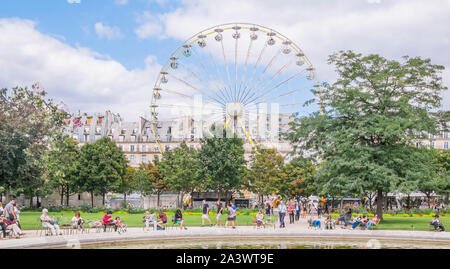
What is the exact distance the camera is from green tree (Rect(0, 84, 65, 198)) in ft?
101

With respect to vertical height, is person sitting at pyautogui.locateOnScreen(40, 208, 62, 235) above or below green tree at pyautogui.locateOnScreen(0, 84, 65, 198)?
below

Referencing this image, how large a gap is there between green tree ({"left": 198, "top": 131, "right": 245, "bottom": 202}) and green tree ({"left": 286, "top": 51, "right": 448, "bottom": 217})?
2227cm

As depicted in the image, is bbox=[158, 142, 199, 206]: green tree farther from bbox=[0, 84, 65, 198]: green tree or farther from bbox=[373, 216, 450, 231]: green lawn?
bbox=[373, 216, 450, 231]: green lawn

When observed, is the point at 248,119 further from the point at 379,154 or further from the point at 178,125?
the point at 178,125

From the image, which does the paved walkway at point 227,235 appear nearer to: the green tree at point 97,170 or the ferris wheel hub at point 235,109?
the ferris wheel hub at point 235,109

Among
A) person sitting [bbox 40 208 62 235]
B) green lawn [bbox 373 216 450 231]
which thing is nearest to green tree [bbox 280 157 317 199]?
green lawn [bbox 373 216 450 231]

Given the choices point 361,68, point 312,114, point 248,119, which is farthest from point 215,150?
point 361,68

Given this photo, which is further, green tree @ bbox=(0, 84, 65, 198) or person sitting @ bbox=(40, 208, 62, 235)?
green tree @ bbox=(0, 84, 65, 198)

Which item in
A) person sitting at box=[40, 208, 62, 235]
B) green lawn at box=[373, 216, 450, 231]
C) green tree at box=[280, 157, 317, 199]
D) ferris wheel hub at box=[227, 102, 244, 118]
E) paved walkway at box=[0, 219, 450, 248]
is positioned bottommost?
green lawn at box=[373, 216, 450, 231]

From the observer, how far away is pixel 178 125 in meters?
104

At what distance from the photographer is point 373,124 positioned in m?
31.0

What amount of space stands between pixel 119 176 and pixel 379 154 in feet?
145

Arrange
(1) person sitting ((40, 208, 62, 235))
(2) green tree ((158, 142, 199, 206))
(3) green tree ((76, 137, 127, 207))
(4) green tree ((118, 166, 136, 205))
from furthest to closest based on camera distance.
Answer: (4) green tree ((118, 166, 136, 205)), (3) green tree ((76, 137, 127, 207)), (2) green tree ((158, 142, 199, 206)), (1) person sitting ((40, 208, 62, 235))
